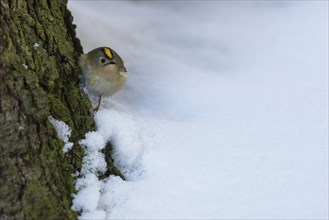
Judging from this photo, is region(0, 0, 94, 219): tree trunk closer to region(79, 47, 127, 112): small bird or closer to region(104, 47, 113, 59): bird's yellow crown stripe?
region(79, 47, 127, 112): small bird

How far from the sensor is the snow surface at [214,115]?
2.17 m

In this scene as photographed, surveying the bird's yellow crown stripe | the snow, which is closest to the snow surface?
the snow

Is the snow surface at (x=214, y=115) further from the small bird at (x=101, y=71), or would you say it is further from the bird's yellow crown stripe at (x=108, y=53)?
the bird's yellow crown stripe at (x=108, y=53)

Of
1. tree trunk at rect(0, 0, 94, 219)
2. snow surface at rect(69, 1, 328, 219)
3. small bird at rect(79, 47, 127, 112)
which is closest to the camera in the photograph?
tree trunk at rect(0, 0, 94, 219)

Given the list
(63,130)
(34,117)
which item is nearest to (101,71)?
(63,130)

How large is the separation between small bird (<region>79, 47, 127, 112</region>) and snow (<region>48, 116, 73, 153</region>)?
280 millimetres

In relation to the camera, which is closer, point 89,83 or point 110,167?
point 110,167

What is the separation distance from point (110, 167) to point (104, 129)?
0.19m

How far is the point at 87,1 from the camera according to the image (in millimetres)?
5309

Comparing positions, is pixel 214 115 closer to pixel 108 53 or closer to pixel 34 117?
pixel 108 53

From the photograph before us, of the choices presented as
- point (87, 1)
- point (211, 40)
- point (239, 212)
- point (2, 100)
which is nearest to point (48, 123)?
point (2, 100)

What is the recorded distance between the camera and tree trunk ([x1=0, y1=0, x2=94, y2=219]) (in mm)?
1926

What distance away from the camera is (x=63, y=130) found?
2.26 metres

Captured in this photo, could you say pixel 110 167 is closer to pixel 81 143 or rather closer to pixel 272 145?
pixel 81 143
